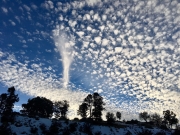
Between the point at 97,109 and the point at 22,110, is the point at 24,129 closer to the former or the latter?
the point at 97,109

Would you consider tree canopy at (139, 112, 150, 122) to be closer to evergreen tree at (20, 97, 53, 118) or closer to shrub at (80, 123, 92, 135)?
evergreen tree at (20, 97, 53, 118)

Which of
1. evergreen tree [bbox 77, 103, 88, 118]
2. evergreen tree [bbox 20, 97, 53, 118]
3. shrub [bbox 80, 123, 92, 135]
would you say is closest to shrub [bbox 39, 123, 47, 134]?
shrub [bbox 80, 123, 92, 135]

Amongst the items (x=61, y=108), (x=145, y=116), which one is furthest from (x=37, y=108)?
(x=145, y=116)

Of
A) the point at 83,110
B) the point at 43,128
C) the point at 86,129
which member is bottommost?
the point at 86,129

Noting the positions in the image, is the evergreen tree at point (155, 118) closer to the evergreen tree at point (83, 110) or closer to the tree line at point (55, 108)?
the tree line at point (55, 108)

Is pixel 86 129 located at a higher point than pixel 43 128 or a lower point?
lower

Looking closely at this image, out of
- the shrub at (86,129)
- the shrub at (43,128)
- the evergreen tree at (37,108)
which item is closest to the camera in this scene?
the shrub at (43,128)

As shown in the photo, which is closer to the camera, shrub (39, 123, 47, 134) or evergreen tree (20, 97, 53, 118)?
shrub (39, 123, 47, 134)

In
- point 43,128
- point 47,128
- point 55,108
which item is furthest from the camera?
point 55,108

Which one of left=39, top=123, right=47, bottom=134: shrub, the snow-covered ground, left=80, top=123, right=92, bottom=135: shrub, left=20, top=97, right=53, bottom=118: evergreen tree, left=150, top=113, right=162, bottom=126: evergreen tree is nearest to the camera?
the snow-covered ground

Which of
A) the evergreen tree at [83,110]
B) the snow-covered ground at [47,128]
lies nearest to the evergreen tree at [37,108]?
the evergreen tree at [83,110]

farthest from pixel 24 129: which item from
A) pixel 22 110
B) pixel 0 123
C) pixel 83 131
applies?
pixel 22 110

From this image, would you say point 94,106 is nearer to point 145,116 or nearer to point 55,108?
point 55,108

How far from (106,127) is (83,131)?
11.6 m
